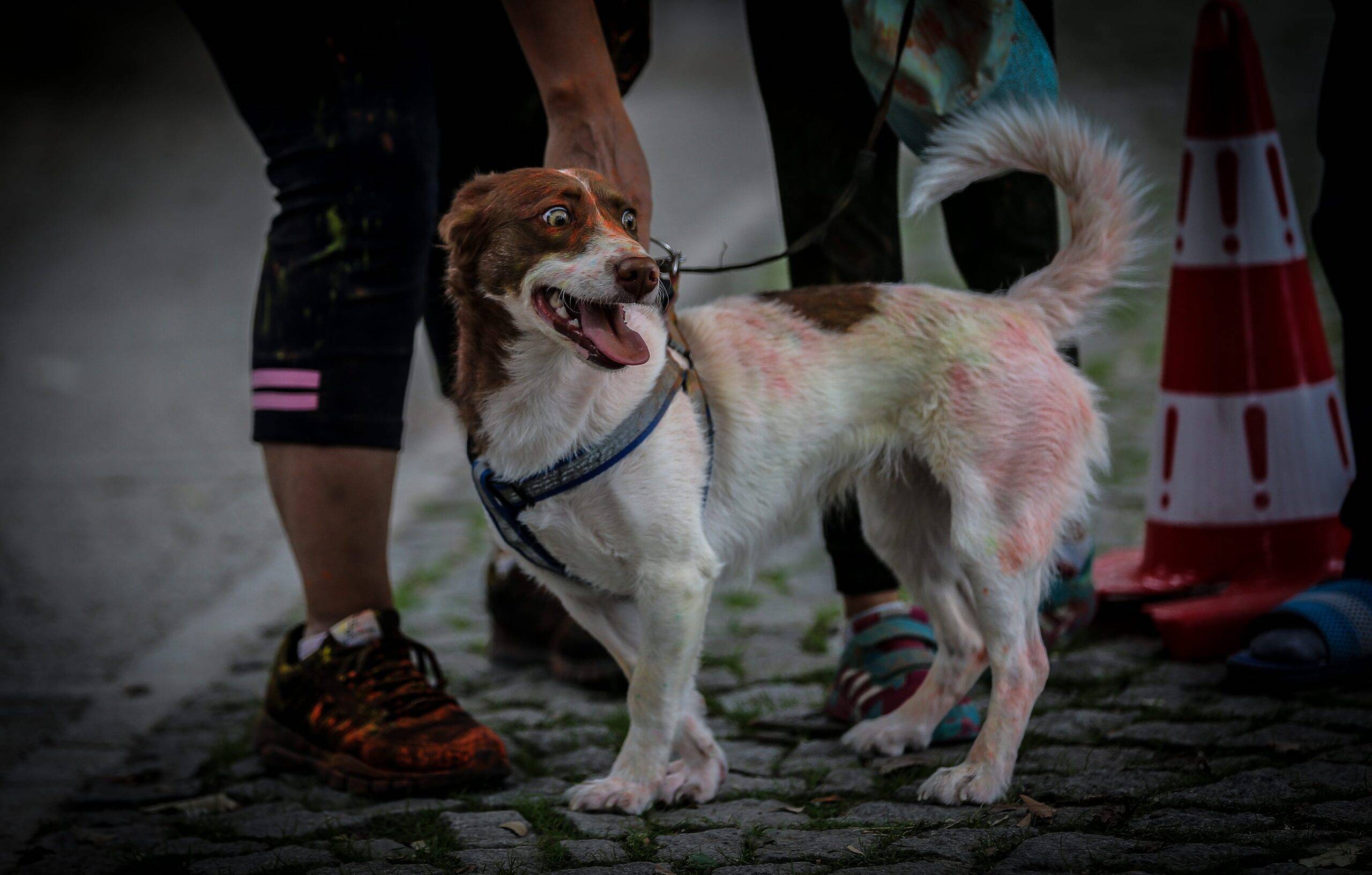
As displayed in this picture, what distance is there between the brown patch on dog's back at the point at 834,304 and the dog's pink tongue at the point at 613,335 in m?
0.59

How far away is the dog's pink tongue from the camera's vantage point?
2502 millimetres

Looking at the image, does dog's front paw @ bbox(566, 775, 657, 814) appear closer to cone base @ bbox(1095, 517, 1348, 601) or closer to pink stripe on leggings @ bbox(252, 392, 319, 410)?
pink stripe on leggings @ bbox(252, 392, 319, 410)

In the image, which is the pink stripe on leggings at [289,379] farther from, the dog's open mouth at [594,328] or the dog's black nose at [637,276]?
the dog's black nose at [637,276]

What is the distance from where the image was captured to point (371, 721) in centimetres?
300

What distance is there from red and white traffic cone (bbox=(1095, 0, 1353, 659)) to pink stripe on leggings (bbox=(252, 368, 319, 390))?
2.15 metres

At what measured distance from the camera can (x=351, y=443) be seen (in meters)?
3.04

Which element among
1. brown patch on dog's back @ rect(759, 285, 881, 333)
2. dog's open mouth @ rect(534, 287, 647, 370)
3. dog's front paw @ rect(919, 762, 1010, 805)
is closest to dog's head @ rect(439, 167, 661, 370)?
dog's open mouth @ rect(534, 287, 647, 370)

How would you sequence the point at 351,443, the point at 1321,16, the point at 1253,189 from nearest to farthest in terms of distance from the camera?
the point at 351,443 → the point at 1253,189 → the point at 1321,16

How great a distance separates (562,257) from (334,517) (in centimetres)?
91

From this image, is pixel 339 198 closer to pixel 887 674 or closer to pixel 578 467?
pixel 578 467

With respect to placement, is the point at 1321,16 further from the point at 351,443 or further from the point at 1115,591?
the point at 351,443

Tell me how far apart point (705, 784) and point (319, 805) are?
2.72 feet

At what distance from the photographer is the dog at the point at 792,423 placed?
265 centimetres

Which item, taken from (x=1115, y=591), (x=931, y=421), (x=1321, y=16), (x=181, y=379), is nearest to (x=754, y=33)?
(x=931, y=421)
